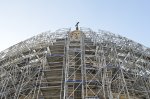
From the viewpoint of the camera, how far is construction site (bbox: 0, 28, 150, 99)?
17.7m

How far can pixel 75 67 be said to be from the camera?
19844mm

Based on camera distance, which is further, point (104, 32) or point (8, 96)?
point (104, 32)

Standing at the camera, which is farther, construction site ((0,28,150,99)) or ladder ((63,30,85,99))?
construction site ((0,28,150,99))

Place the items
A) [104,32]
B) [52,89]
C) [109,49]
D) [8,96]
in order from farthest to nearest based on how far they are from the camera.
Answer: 1. [104,32]
2. [109,49]
3. [8,96]
4. [52,89]

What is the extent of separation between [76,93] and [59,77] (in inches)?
60.1

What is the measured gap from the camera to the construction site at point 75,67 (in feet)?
58.1

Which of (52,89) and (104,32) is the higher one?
(104,32)

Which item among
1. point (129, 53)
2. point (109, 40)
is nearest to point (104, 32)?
point (109, 40)

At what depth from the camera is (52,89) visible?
1769 cm

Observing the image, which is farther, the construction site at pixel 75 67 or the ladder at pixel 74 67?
the construction site at pixel 75 67

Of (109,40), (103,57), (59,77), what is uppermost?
(109,40)

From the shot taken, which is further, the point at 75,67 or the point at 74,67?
the point at 75,67

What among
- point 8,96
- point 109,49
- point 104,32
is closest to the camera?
point 8,96

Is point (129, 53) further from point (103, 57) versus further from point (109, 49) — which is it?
point (103, 57)
